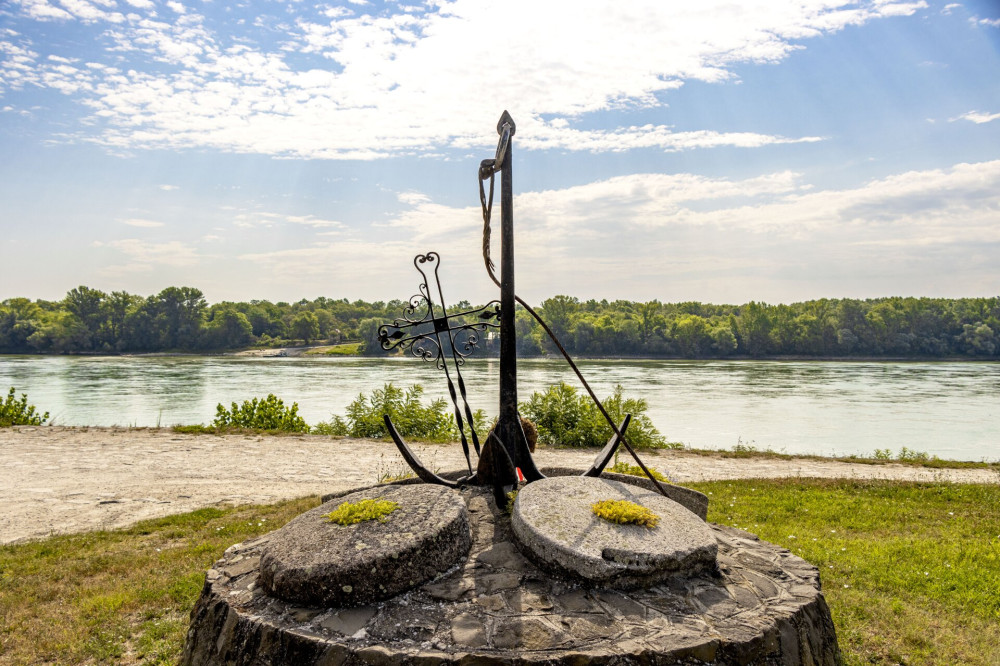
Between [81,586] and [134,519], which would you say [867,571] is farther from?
[134,519]

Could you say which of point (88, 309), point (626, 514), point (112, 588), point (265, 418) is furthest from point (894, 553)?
point (88, 309)

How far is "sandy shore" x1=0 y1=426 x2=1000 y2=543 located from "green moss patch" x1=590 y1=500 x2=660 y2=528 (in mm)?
5399

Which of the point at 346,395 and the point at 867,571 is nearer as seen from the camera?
the point at 867,571

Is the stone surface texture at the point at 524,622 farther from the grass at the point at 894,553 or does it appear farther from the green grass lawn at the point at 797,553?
the grass at the point at 894,553

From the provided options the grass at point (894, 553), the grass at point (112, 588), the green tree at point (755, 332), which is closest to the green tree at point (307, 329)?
the green tree at point (755, 332)

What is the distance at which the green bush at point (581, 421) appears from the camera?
39.4ft

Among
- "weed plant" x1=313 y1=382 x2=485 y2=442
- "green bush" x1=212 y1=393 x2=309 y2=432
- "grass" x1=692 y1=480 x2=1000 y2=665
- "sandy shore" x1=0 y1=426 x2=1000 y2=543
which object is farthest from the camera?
"green bush" x1=212 y1=393 x2=309 y2=432

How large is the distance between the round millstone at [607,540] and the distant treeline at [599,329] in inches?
1379

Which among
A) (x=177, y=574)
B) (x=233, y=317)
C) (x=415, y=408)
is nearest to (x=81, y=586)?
(x=177, y=574)

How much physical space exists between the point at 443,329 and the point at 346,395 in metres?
19.7

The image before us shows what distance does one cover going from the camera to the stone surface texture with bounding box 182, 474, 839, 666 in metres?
2.80

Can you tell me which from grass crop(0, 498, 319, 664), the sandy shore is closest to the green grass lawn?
grass crop(0, 498, 319, 664)

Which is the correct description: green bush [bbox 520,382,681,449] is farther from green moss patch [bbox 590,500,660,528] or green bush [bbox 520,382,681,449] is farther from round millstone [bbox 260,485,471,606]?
round millstone [bbox 260,485,471,606]

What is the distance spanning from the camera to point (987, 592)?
4.54 meters
